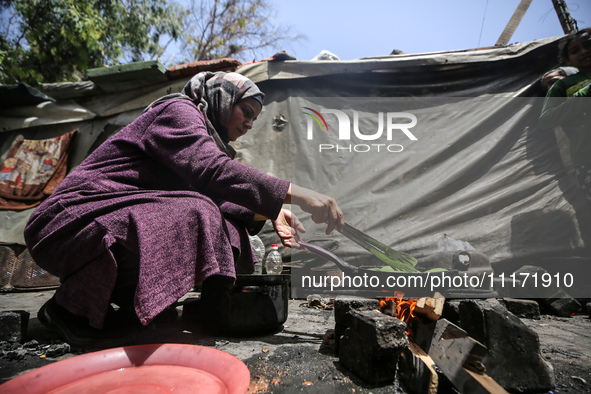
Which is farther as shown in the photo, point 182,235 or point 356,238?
point 356,238

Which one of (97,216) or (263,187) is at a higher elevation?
(263,187)

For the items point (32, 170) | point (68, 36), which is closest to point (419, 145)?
point (32, 170)

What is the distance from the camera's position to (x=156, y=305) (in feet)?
3.89

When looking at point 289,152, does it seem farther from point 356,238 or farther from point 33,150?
point 33,150

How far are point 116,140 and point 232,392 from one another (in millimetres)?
1346

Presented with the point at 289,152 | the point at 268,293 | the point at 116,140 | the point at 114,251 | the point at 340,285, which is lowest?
the point at 340,285

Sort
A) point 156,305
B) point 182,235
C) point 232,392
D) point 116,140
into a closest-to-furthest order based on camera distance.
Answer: point 232,392 < point 156,305 < point 182,235 < point 116,140

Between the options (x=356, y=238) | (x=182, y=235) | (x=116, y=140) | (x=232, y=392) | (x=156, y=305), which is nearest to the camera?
(x=232, y=392)

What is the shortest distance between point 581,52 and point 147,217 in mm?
4249

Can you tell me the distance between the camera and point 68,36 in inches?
282

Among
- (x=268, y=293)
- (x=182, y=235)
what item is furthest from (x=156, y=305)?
(x=268, y=293)

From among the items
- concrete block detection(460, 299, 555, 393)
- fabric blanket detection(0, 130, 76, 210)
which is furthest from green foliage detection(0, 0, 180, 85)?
concrete block detection(460, 299, 555, 393)

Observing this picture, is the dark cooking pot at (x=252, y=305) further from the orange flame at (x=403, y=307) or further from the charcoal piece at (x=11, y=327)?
the charcoal piece at (x=11, y=327)

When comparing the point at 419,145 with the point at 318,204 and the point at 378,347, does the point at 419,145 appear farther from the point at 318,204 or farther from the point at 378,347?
the point at 378,347
